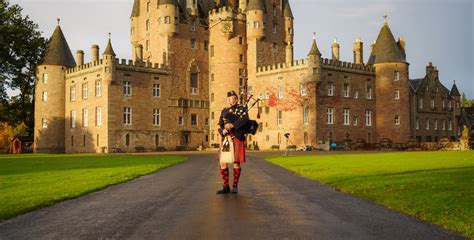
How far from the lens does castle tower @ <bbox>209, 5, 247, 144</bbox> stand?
65.8m

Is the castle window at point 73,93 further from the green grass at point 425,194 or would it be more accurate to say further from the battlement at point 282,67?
the green grass at point 425,194

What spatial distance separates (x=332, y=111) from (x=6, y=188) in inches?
1979

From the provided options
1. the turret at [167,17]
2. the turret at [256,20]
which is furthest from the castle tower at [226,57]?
the turret at [167,17]

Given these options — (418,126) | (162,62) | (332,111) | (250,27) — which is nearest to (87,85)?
(162,62)

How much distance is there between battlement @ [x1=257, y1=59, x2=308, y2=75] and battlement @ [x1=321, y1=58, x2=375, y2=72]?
8.32ft

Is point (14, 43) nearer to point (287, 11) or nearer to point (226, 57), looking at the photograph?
point (226, 57)

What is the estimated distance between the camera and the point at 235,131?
12070mm

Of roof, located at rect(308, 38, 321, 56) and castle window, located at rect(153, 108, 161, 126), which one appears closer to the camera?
roof, located at rect(308, 38, 321, 56)

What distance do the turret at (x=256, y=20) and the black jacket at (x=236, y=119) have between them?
176 feet

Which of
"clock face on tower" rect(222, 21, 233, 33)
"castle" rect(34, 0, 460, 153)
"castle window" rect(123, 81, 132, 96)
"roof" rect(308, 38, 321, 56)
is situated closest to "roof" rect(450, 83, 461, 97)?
"castle" rect(34, 0, 460, 153)

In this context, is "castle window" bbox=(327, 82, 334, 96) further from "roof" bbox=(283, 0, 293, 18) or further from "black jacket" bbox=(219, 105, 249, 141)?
"black jacket" bbox=(219, 105, 249, 141)

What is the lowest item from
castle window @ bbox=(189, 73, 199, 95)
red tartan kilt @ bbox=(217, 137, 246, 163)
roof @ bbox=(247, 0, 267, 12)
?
red tartan kilt @ bbox=(217, 137, 246, 163)

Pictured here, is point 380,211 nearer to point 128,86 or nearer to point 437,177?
point 437,177

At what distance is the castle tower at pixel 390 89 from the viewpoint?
2569 inches
